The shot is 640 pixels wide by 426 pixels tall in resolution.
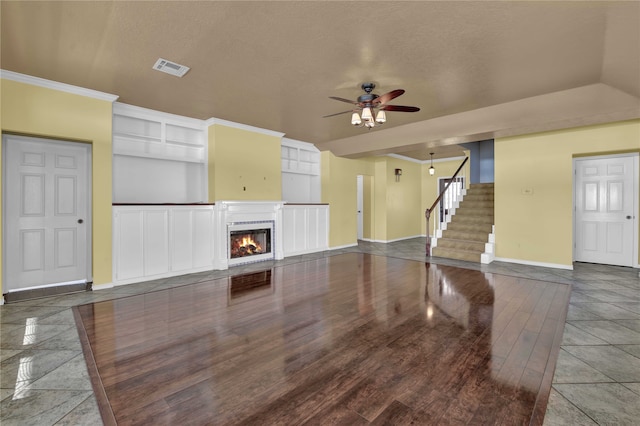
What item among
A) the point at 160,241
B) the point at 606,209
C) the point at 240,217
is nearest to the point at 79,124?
the point at 160,241

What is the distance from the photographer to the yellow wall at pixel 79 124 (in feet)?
12.3

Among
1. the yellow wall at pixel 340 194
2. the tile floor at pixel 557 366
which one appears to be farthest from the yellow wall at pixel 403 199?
the tile floor at pixel 557 366

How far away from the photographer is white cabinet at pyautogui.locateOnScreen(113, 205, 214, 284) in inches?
182

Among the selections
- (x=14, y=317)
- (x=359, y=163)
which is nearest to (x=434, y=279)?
(x=359, y=163)

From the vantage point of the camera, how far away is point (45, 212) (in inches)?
162

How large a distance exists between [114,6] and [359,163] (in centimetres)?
712

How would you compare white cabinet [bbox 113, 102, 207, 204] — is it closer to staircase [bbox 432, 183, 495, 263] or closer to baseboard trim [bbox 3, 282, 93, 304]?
baseboard trim [bbox 3, 282, 93, 304]

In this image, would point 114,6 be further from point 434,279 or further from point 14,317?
point 434,279

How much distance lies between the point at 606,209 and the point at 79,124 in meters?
9.29

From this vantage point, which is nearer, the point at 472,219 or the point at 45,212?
the point at 45,212

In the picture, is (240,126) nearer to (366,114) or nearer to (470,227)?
(366,114)

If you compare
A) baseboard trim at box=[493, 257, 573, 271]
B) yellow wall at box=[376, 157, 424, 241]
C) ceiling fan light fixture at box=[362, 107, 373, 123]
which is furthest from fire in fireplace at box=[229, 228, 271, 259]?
baseboard trim at box=[493, 257, 573, 271]

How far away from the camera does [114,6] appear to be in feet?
8.12

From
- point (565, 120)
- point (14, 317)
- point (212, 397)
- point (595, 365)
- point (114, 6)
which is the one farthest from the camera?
point (565, 120)
